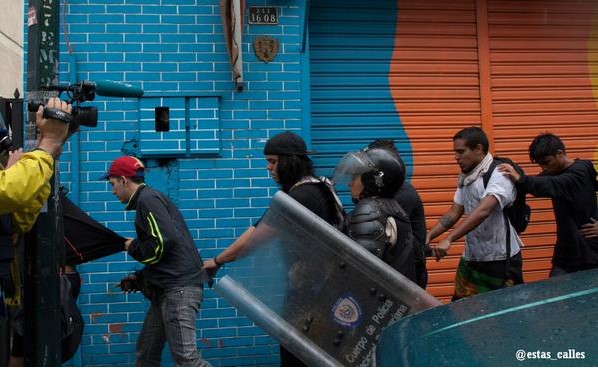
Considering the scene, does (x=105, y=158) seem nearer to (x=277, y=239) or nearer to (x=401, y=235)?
(x=277, y=239)

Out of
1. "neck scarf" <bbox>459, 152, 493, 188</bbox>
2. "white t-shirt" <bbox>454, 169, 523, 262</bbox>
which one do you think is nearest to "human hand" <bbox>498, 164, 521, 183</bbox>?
"white t-shirt" <bbox>454, 169, 523, 262</bbox>

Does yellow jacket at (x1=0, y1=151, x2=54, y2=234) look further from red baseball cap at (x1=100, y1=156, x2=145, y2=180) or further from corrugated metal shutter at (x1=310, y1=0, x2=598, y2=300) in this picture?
corrugated metal shutter at (x1=310, y1=0, x2=598, y2=300)

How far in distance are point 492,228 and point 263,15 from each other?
8.88 ft

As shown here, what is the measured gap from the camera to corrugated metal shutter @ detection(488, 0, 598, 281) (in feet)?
19.6

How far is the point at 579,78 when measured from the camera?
6.20 metres

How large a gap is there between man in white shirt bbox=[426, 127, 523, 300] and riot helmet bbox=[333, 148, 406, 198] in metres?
1.11

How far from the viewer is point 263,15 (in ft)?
17.5

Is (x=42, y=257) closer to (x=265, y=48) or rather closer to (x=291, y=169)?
(x=291, y=169)

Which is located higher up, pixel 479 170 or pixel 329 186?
pixel 479 170

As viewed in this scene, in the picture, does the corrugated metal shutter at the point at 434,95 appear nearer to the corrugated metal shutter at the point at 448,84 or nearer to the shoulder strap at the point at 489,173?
the corrugated metal shutter at the point at 448,84

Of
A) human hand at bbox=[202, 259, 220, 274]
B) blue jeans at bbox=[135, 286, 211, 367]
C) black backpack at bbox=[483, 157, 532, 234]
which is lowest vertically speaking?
blue jeans at bbox=[135, 286, 211, 367]

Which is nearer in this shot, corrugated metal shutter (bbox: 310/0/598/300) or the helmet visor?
Answer: the helmet visor

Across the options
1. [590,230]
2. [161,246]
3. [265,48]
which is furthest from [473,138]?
[161,246]

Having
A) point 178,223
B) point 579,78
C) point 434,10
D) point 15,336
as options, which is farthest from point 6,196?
point 579,78
